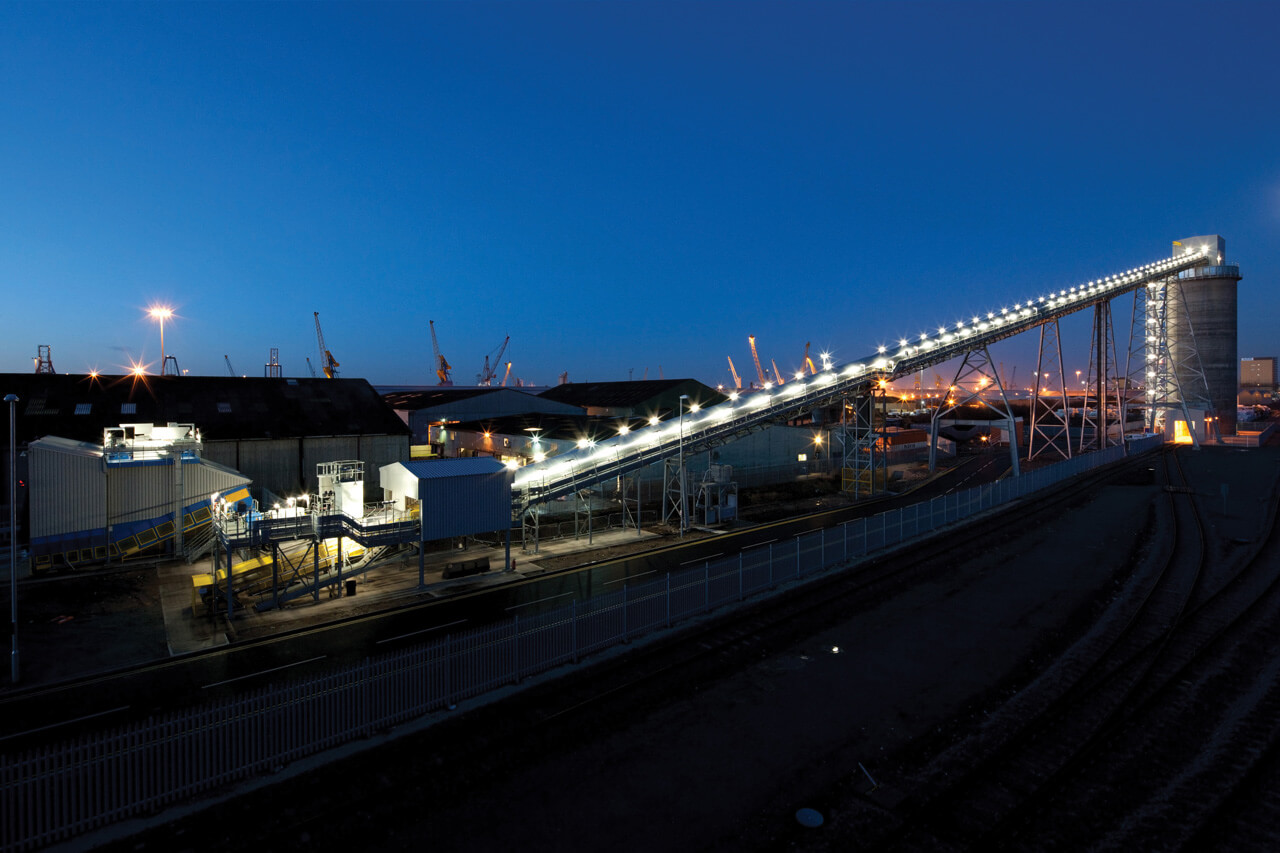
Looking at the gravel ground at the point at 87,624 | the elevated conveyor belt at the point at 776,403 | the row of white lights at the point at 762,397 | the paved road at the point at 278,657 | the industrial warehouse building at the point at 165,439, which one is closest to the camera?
the paved road at the point at 278,657

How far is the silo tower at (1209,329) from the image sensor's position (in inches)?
3501

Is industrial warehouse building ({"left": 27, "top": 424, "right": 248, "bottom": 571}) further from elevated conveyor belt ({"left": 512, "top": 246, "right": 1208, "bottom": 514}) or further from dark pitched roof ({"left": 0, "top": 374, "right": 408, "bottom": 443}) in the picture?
elevated conveyor belt ({"left": 512, "top": 246, "right": 1208, "bottom": 514})

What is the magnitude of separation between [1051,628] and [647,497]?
34.4m

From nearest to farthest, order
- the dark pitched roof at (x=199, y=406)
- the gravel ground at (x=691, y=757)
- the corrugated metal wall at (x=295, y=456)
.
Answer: the gravel ground at (x=691, y=757) → the dark pitched roof at (x=199, y=406) → the corrugated metal wall at (x=295, y=456)

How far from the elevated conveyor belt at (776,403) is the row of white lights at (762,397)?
0.08m

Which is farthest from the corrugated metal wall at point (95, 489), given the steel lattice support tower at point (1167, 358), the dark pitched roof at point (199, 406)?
the steel lattice support tower at point (1167, 358)

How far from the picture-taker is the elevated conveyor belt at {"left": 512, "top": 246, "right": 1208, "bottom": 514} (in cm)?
3981

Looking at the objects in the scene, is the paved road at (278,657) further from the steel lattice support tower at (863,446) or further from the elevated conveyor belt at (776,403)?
the steel lattice support tower at (863,446)

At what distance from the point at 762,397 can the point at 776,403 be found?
365cm

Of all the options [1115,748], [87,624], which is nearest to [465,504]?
[87,624]

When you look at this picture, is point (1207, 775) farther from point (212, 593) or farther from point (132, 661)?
point (212, 593)

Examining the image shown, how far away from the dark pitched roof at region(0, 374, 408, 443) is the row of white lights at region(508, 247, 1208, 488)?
18410 mm

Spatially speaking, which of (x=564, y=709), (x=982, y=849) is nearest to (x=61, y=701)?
(x=564, y=709)

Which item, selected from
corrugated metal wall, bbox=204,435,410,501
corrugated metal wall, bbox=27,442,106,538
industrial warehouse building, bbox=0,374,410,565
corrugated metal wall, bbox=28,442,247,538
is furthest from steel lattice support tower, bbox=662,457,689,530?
corrugated metal wall, bbox=27,442,106,538
